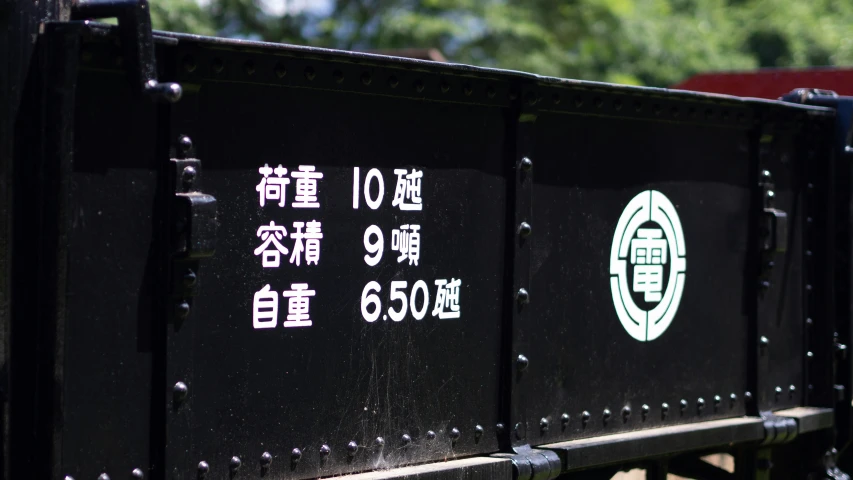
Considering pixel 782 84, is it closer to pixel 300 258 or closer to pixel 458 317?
pixel 458 317

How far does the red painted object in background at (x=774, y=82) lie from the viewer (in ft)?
23.1

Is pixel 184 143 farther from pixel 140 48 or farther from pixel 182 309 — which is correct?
pixel 182 309

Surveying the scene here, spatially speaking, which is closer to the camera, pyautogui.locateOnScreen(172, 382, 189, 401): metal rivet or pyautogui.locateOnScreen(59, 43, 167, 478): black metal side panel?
pyautogui.locateOnScreen(59, 43, 167, 478): black metal side panel

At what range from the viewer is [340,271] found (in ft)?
10.4

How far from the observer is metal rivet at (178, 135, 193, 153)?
109 inches

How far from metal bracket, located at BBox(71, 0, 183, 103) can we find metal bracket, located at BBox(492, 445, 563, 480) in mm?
1633

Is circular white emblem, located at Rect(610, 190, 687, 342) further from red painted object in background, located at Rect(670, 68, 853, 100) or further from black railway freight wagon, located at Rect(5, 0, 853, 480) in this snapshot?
red painted object in background, located at Rect(670, 68, 853, 100)

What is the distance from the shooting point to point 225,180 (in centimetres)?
287

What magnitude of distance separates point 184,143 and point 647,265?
6.48ft

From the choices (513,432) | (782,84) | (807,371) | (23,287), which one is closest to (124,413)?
(23,287)

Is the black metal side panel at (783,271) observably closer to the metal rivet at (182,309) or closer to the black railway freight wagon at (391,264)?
the black railway freight wagon at (391,264)

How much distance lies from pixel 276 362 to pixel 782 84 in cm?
514

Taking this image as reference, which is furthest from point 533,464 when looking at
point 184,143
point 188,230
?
point 184,143

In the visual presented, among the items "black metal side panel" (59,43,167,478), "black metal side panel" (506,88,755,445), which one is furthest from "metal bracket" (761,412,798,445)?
"black metal side panel" (59,43,167,478)
